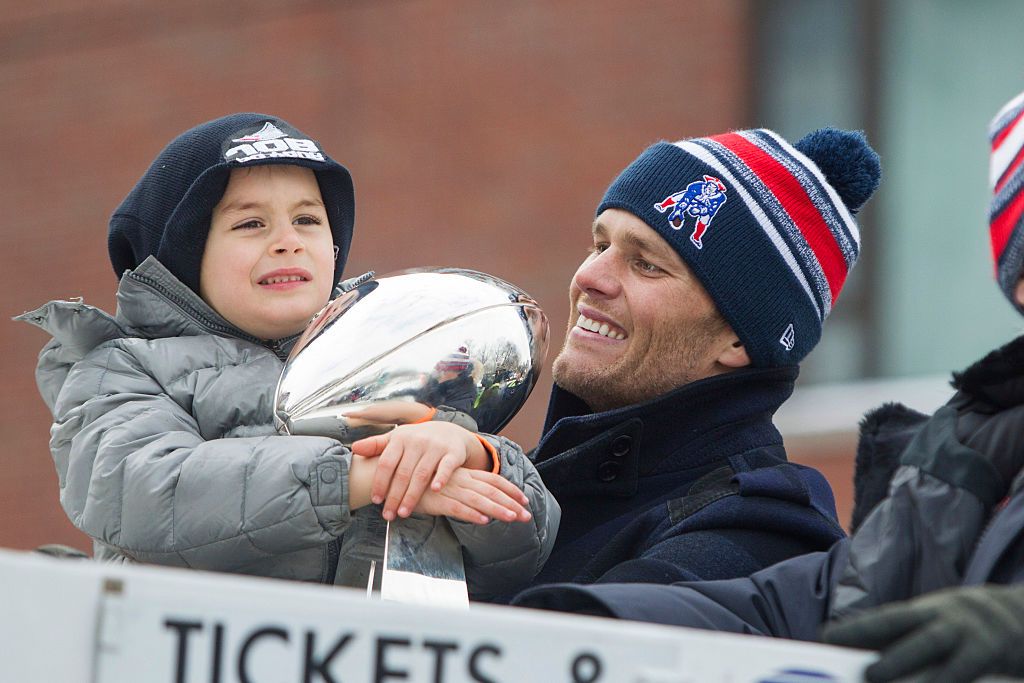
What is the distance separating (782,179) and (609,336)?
17.3 inches

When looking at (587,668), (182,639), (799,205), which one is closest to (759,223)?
(799,205)

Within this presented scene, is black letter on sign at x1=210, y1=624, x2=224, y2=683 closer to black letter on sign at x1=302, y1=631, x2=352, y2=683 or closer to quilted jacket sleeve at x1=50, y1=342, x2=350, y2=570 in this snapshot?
black letter on sign at x1=302, y1=631, x2=352, y2=683

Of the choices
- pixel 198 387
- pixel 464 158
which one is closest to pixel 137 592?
pixel 198 387

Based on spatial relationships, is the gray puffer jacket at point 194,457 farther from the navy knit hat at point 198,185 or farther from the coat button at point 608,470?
the coat button at point 608,470

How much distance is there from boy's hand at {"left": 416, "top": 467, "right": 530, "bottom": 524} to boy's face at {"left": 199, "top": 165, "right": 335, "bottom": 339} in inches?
19.4

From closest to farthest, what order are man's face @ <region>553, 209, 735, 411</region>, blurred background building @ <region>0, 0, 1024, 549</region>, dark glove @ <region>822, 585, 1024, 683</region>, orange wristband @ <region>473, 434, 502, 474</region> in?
dark glove @ <region>822, 585, 1024, 683</region> < orange wristband @ <region>473, 434, 502, 474</region> < man's face @ <region>553, 209, 735, 411</region> < blurred background building @ <region>0, 0, 1024, 549</region>

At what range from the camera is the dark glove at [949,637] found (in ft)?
5.12

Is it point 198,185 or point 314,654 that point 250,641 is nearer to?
point 314,654

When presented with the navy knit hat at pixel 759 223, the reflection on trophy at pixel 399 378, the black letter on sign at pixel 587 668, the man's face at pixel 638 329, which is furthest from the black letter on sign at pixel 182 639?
the navy knit hat at pixel 759 223

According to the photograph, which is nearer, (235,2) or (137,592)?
(137,592)

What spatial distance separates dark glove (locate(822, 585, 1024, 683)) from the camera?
5.12ft

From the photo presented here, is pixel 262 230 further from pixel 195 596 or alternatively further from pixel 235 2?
pixel 235 2

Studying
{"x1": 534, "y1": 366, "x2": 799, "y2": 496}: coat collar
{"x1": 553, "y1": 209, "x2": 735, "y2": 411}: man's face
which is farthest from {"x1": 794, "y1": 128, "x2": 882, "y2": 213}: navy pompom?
{"x1": 534, "y1": 366, "x2": 799, "y2": 496}: coat collar

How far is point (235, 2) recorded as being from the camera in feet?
27.7
